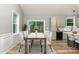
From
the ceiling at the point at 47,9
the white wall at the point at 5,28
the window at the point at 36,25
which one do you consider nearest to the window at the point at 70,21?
the ceiling at the point at 47,9

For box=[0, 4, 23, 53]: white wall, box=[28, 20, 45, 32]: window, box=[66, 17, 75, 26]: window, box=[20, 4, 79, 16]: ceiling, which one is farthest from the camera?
box=[66, 17, 75, 26]: window

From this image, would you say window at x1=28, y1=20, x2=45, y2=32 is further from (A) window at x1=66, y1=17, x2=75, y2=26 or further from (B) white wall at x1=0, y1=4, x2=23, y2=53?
(B) white wall at x1=0, y1=4, x2=23, y2=53

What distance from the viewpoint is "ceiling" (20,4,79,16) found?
959cm

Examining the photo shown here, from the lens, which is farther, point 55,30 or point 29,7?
point 55,30

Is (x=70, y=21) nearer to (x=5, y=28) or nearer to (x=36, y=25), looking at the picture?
(x=36, y=25)

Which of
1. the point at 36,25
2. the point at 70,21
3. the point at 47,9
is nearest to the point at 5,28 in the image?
the point at 47,9

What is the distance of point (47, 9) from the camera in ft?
33.9

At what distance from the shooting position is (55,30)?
37.8 feet

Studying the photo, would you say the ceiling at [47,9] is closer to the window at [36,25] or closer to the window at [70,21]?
the window at [36,25]

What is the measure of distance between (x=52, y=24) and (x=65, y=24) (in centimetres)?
119

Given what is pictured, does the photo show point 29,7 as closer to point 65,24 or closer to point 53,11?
point 53,11

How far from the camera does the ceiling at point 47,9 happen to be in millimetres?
9586

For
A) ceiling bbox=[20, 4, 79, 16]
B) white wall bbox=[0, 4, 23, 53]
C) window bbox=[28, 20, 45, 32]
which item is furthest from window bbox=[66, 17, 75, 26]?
white wall bbox=[0, 4, 23, 53]
